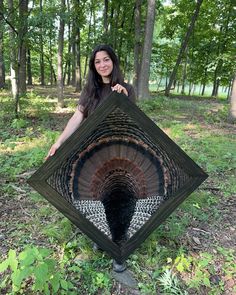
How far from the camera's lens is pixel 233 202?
12.4ft

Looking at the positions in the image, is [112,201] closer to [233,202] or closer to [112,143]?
[112,143]

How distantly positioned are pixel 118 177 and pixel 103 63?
122 centimetres

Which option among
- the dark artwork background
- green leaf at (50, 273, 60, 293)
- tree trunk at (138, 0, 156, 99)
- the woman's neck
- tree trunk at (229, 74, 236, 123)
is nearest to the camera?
green leaf at (50, 273, 60, 293)

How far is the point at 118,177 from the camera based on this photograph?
3.10 metres

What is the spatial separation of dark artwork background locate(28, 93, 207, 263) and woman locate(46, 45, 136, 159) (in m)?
0.29

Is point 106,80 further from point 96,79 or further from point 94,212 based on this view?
point 94,212

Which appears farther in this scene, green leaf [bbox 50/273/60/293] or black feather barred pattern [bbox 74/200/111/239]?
black feather barred pattern [bbox 74/200/111/239]

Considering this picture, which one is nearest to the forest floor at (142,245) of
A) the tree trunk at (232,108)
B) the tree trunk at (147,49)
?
the tree trunk at (232,108)

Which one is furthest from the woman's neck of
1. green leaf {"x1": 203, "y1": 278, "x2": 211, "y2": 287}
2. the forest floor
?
green leaf {"x1": 203, "y1": 278, "x2": 211, "y2": 287}

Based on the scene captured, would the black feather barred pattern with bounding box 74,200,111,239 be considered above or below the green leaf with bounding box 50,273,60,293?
above

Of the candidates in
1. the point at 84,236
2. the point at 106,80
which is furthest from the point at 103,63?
the point at 84,236

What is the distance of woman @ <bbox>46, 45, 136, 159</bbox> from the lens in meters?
2.61

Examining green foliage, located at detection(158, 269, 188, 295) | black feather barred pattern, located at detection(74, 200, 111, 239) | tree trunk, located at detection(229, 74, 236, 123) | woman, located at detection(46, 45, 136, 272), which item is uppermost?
Answer: woman, located at detection(46, 45, 136, 272)

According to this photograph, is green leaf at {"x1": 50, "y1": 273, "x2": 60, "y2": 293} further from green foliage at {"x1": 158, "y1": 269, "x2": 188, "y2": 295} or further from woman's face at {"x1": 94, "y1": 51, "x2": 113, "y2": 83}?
woman's face at {"x1": 94, "y1": 51, "x2": 113, "y2": 83}
